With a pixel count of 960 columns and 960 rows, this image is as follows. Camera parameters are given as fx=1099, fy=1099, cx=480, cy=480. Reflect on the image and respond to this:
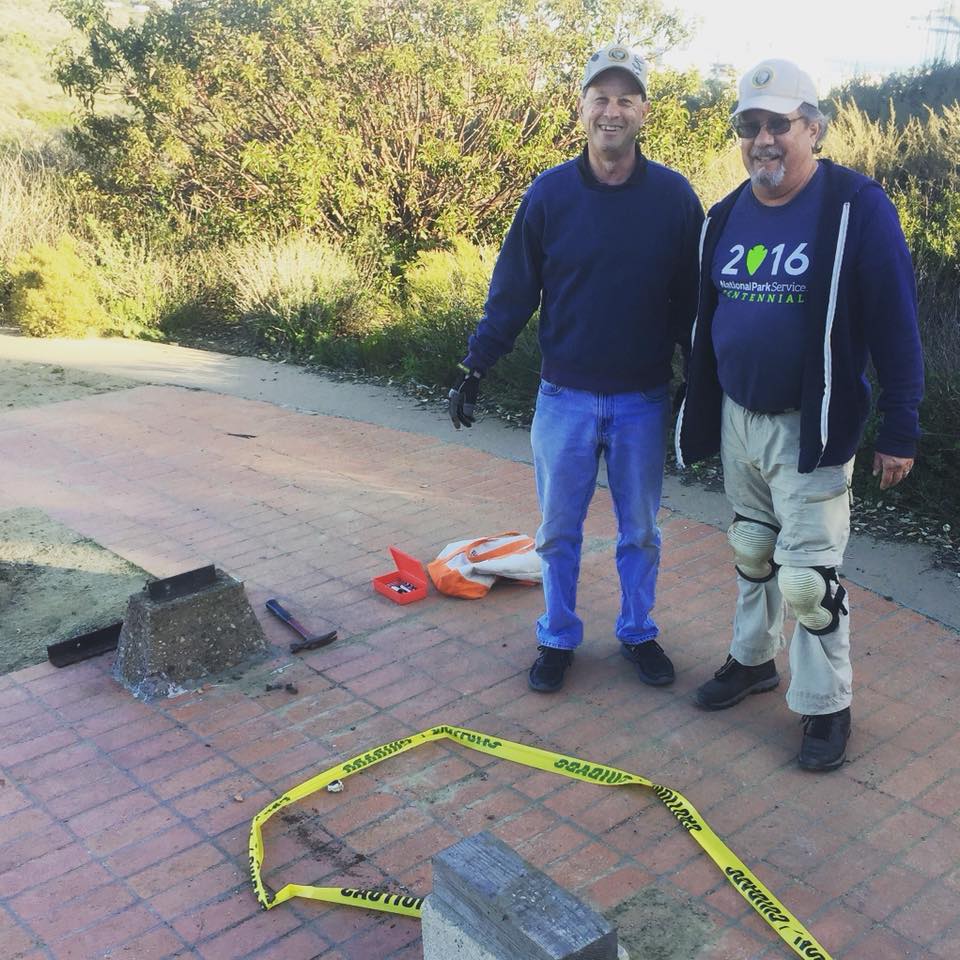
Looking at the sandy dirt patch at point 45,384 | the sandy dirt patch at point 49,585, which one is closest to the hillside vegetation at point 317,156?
the sandy dirt patch at point 45,384

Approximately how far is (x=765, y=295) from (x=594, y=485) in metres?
1.02

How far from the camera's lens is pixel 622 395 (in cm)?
400

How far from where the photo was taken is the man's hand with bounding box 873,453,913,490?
3.45 m

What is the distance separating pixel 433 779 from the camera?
3.70 metres

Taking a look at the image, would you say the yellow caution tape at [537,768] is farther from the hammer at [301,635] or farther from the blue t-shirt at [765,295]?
the blue t-shirt at [765,295]

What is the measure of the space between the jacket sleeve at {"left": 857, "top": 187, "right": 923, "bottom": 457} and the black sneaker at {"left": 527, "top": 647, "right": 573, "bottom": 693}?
150cm

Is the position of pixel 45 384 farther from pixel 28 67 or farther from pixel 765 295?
pixel 28 67

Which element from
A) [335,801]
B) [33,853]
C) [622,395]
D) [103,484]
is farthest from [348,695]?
[103,484]

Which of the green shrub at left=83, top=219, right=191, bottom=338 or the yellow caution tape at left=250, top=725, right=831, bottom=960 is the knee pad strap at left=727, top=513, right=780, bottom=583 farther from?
the green shrub at left=83, top=219, right=191, bottom=338

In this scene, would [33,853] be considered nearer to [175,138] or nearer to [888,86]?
[175,138]

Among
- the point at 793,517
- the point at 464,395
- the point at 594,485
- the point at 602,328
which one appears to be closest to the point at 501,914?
the point at 793,517

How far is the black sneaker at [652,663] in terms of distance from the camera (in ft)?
13.9

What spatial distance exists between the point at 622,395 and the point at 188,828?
81.9 inches

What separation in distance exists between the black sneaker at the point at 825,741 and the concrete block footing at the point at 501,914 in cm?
155
